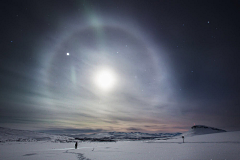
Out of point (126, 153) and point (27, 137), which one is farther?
point (27, 137)

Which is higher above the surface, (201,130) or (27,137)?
(201,130)

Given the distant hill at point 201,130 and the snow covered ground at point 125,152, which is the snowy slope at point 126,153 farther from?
the distant hill at point 201,130

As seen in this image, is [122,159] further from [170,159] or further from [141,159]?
[170,159]

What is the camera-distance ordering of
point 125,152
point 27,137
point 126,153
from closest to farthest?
point 126,153
point 125,152
point 27,137

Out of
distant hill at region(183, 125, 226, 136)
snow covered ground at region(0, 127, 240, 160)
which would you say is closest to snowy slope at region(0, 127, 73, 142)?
snow covered ground at region(0, 127, 240, 160)

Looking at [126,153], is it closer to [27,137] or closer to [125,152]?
[125,152]

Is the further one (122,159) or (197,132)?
(197,132)

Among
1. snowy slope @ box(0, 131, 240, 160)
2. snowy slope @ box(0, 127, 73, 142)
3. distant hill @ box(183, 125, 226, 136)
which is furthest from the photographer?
distant hill @ box(183, 125, 226, 136)

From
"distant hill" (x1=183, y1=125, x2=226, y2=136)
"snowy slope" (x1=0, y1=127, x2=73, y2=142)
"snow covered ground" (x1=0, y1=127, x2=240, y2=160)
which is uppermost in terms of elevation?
"distant hill" (x1=183, y1=125, x2=226, y2=136)

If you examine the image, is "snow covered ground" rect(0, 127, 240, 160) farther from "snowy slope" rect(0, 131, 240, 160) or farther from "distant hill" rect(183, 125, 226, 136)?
"distant hill" rect(183, 125, 226, 136)

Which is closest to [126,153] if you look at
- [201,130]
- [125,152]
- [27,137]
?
[125,152]

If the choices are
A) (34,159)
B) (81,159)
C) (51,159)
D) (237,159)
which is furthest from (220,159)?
(34,159)
